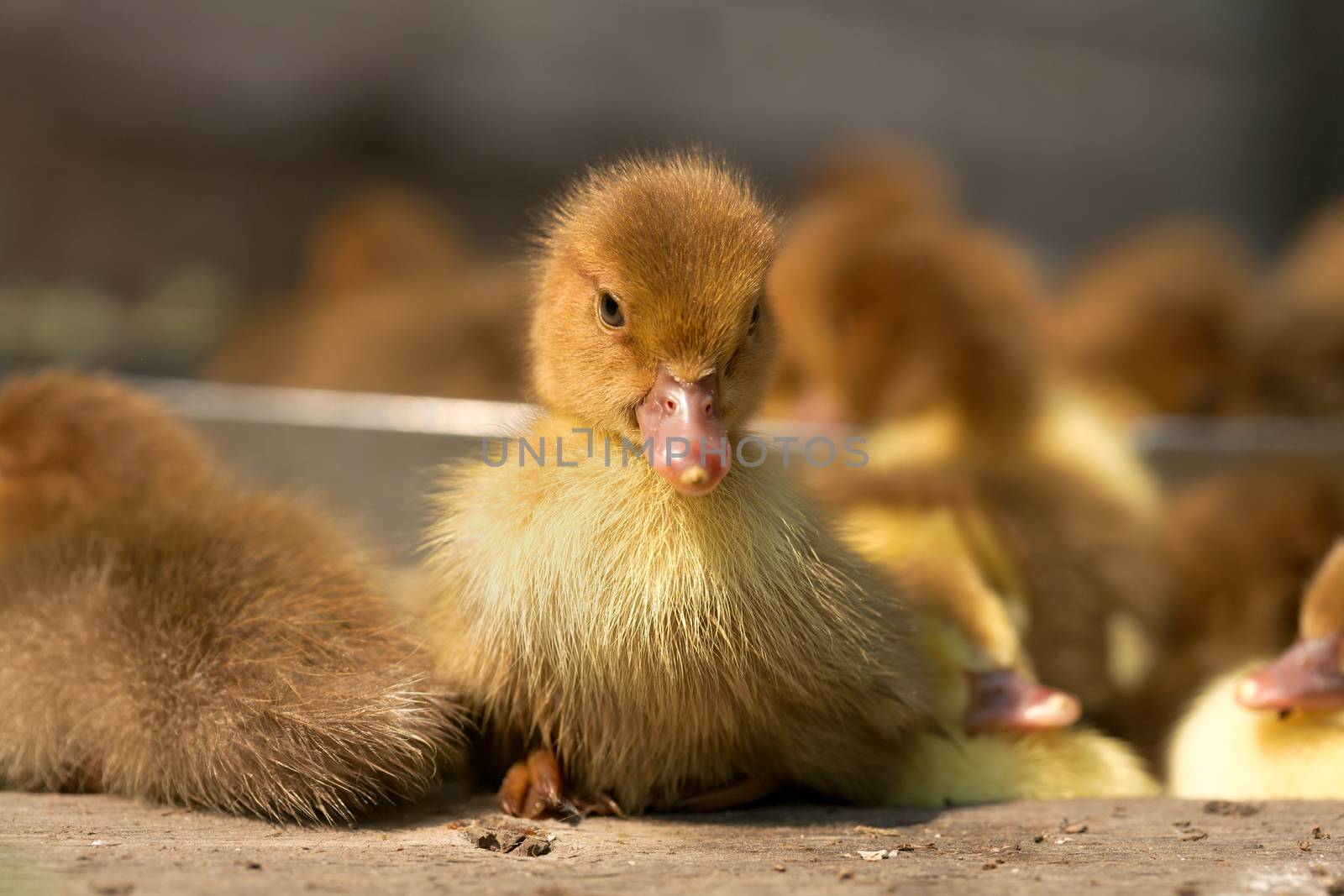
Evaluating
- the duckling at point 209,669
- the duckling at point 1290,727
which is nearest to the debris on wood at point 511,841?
the duckling at point 209,669

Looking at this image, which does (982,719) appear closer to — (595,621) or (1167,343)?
(595,621)

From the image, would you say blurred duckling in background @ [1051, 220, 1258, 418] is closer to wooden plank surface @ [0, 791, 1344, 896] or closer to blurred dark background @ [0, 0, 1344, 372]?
blurred dark background @ [0, 0, 1344, 372]

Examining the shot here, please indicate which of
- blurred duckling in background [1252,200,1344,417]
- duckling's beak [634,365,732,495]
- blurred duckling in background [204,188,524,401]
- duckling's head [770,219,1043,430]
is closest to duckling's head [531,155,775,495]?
duckling's beak [634,365,732,495]

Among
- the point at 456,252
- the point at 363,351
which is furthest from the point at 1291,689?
the point at 456,252

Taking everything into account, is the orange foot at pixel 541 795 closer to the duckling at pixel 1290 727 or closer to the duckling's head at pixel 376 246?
the duckling at pixel 1290 727

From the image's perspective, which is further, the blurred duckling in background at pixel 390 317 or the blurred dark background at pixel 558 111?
the blurred dark background at pixel 558 111

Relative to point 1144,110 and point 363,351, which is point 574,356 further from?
point 1144,110

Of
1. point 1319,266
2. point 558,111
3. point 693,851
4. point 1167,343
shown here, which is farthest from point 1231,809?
point 558,111

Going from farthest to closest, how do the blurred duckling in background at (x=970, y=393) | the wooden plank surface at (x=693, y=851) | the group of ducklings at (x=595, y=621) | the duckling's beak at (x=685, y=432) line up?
the blurred duckling in background at (x=970, y=393)
the group of ducklings at (x=595, y=621)
the duckling's beak at (x=685, y=432)
the wooden plank surface at (x=693, y=851)
